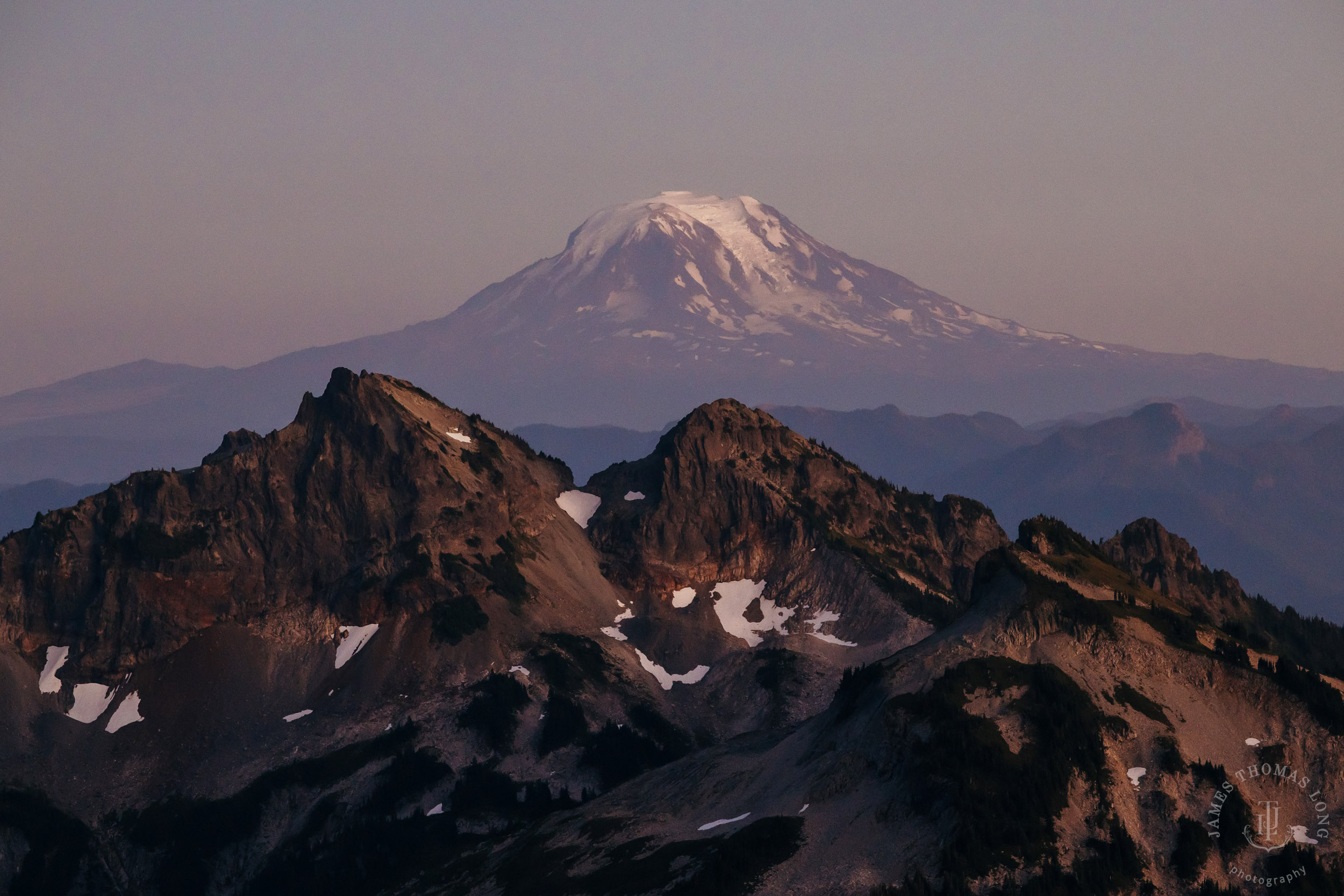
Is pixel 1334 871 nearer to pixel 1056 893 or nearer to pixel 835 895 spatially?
pixel 1056 893

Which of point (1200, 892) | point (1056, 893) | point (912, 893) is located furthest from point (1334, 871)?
point (912, 893)

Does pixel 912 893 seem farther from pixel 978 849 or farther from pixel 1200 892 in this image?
pixel 1200 892

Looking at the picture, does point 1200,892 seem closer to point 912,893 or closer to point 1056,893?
point 1056,893

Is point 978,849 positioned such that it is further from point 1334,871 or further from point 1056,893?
point 1334,871

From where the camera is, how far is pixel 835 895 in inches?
7859

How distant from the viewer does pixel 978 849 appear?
656 feet

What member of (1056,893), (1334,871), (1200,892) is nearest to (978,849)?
(1056,893)

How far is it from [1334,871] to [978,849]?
39.5 m

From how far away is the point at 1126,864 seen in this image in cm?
19962

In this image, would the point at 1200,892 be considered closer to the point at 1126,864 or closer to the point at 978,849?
the point at 1126,864

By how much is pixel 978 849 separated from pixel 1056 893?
1029 cm

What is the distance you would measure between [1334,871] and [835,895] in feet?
183

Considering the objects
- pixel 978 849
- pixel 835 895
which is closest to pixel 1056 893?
pixel 978 849

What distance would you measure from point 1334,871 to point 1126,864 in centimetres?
2273
